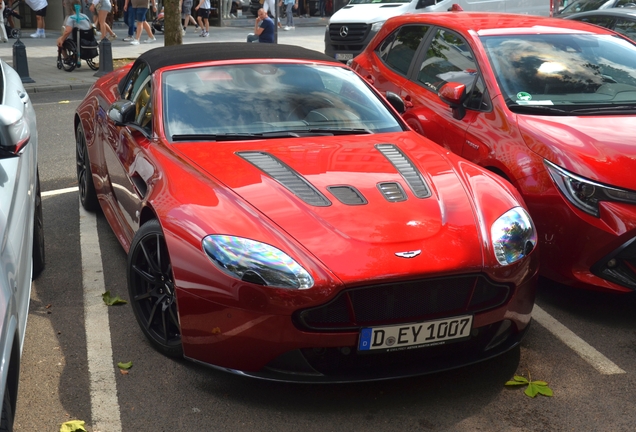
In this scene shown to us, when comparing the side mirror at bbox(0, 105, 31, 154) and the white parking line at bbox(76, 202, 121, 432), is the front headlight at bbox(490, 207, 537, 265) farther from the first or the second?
the side mirror at bbox(0, 105, 31, 154)

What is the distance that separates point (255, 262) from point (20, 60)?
11.8 metres

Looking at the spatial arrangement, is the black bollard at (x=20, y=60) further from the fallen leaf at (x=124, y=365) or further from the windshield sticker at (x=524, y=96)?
the fallen leaf at (x=124, y=365)

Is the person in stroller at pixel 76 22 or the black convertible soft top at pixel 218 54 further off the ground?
the black convertible soft top at pixel 218 54

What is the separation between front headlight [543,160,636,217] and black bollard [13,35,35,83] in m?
11.2

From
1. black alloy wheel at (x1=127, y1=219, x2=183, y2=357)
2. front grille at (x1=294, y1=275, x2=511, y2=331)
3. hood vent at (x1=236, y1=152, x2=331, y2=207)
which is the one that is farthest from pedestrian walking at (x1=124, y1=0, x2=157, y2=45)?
front grille at (x1=294, y1=275, x2=511, y2=331)

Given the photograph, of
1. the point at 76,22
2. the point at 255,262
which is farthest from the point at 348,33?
the point at 255,262

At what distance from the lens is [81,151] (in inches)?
273

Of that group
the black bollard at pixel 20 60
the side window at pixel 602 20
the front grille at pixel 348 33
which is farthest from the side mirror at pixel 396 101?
the front grille at pixel 348 33

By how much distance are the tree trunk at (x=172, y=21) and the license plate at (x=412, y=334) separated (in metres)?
13.0

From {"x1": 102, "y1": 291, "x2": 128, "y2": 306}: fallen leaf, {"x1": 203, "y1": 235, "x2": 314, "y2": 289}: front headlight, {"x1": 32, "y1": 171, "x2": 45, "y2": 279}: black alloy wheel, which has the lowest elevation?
{"x1": 102, "y1": 291, "x2": 128, "y2": 306}: fallen leaf

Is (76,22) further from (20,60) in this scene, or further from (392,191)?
(392,191)

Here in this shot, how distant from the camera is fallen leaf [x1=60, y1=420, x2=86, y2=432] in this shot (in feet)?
12.0

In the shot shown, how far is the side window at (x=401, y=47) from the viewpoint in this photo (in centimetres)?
713

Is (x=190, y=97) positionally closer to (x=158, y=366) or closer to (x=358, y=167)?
(x=358, y=167)
